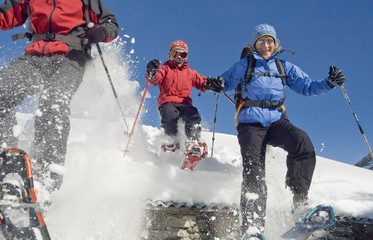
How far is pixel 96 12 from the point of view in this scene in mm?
3584

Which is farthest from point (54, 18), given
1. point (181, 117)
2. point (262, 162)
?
point (262, 162)

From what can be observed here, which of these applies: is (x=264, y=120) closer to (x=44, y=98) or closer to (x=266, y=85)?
(x=266, y=85)

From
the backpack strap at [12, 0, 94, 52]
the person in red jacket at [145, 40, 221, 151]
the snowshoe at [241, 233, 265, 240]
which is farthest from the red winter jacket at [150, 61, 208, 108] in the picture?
the snowshoe at [241, 233, 265, 240]

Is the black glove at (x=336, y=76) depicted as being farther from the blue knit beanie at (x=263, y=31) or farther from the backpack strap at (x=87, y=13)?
the backpack strap at (x=87, y=13)

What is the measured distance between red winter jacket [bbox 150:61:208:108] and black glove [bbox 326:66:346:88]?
2.45m

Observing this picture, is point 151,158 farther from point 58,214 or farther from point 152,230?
point 58,214

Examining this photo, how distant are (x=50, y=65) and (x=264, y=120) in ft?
8.95

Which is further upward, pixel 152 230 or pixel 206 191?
pixel 206 191

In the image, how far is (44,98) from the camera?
118 inches

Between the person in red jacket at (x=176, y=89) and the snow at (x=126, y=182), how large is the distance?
1.78ft

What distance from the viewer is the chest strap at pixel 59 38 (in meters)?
3.24

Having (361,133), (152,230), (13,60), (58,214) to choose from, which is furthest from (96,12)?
(361,133)

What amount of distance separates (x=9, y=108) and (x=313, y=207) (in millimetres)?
3405

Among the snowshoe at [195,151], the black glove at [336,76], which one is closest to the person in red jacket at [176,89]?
the snowshoe at [195,151]
